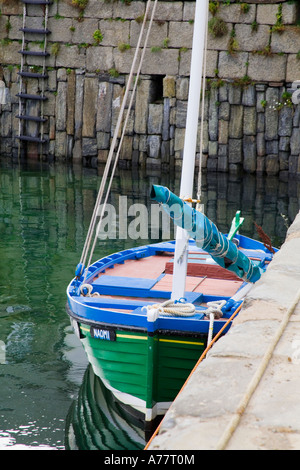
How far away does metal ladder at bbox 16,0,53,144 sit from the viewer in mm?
18250

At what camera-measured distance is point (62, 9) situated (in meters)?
18.1

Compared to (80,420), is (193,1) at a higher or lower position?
higher

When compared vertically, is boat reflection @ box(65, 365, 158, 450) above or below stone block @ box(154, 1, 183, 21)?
below

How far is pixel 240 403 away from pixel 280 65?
14.2 meters

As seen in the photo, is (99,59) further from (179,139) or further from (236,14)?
(236,14)

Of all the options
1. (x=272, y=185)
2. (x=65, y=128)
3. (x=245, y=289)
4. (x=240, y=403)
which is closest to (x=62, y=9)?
(x=65, y=128)

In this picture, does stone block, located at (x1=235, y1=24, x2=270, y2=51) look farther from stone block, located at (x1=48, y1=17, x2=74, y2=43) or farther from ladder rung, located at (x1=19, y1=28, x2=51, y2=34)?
ladder rung, located at (x1=19, y1=28, x2=51, y2=34)

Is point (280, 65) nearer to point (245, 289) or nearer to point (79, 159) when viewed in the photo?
point (79, 159)

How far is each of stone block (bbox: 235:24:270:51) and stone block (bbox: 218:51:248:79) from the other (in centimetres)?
19

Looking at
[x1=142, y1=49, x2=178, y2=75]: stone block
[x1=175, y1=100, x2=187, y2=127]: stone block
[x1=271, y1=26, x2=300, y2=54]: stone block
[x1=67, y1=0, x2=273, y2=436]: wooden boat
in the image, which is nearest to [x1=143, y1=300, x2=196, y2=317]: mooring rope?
[x1=67, y1=0, x2=273, y2=436]: wooden boat

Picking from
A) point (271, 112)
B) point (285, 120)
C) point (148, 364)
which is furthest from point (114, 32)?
point (148, 364)

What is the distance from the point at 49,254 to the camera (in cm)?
1081

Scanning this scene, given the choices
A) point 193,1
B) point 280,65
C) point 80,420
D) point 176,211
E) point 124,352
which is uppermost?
point 193,1

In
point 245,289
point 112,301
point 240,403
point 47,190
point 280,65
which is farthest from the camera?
point 280,65
